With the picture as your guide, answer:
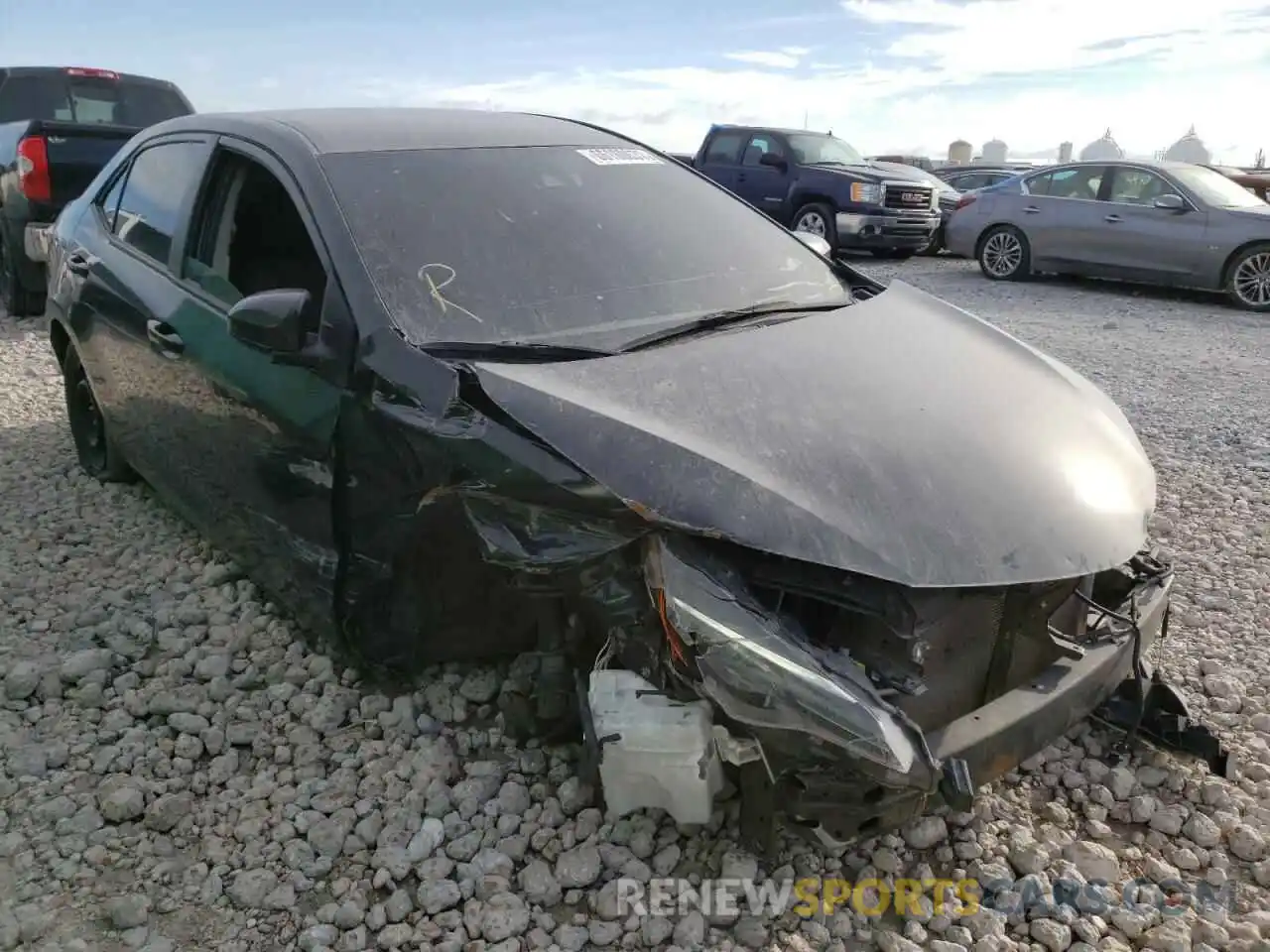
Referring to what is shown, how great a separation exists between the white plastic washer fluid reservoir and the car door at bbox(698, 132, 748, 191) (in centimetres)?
1207

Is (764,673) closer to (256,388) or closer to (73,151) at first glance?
(256,388)

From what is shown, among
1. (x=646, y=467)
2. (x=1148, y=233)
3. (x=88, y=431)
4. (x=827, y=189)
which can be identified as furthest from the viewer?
(x=827, y=189)

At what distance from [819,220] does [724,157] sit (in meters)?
1.77

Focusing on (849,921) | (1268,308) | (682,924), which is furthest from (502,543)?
(1268,308)

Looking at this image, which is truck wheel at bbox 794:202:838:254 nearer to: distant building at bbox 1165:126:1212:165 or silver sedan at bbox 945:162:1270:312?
silver sedan at bbox 945:162:1270:312

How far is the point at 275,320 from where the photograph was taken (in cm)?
262

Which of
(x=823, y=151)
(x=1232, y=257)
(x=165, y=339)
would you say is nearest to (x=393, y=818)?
(x=165, y=339)

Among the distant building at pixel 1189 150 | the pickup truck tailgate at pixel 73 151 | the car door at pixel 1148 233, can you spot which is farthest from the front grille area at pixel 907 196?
the distant building at pixel 1189 150

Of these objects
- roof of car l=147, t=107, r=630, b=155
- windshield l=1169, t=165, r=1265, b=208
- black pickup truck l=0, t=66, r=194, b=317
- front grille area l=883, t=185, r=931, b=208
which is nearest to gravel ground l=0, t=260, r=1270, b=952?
roof of car l=147, t=107, r=630, b=155

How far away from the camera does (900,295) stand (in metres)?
3.42

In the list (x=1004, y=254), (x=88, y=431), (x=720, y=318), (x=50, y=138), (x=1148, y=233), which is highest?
(x=720, y=318)

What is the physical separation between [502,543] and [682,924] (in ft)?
2.98

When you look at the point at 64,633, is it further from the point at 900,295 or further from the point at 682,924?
the point at 900,295

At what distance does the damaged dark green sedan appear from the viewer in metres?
2.07
